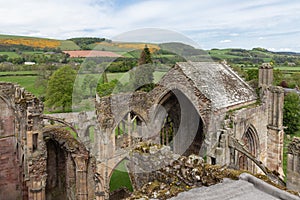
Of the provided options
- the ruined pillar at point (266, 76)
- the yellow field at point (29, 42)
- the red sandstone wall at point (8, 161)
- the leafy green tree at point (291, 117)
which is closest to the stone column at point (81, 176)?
the red sandstone wall at point (8, 161)

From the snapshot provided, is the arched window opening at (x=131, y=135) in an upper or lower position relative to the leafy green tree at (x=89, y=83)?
lower

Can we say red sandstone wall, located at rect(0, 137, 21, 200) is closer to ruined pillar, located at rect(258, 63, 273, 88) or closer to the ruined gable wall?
Answer: the ruined gable wall

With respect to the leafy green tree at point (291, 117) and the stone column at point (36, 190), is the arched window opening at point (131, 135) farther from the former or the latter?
the leafy green tree at point (291, 117)

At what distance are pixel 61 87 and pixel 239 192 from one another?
103ft

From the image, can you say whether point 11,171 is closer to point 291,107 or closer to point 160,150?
point 160,150

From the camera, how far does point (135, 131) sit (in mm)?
17469

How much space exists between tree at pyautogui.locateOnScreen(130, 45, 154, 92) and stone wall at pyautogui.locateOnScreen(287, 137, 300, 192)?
44.1 feet

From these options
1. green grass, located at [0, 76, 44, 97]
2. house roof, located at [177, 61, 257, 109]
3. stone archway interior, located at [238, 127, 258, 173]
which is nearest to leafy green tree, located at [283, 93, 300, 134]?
house roof, located at [177, 61, 257, 109]

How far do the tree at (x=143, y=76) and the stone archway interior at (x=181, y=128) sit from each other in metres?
5.09

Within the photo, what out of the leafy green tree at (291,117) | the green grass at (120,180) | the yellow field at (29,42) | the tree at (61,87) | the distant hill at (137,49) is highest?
the yellow field at (29,42)

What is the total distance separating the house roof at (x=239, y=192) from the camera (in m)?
3.20

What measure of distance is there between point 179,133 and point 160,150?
1387cm

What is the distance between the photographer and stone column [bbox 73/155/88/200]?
12906 millimetres

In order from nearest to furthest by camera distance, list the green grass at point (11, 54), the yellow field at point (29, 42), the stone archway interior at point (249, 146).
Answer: the stone archway interior at point (249, 146), the green grass at point (11, 54), the yellow field at point (29, 42)
